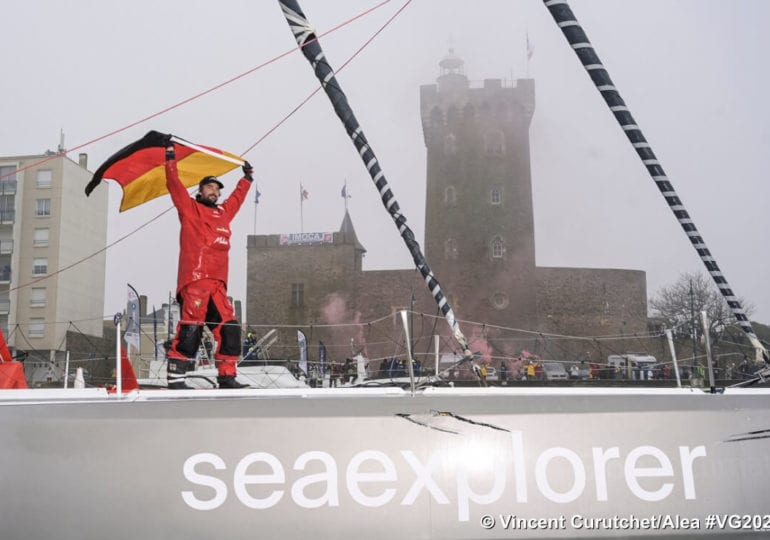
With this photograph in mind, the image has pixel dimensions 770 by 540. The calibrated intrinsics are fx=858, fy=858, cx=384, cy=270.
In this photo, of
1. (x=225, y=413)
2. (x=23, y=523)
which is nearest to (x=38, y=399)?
(x=23, y=523)

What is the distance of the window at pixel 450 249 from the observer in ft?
221

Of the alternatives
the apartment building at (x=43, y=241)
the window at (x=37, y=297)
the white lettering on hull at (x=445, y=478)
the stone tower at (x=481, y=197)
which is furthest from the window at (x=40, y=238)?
the white lettering on hull at (x=445, y=478)

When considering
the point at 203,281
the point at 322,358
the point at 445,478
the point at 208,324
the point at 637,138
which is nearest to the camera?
the point at 445,478

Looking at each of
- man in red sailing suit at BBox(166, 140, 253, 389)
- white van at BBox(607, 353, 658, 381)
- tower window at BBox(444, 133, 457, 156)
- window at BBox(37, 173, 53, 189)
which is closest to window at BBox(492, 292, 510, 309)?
tower window at BBox(444, 133, 457, 156)

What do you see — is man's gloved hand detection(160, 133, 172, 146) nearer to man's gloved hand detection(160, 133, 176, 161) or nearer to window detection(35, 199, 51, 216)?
man's gloved hand detection(160, 133, 176, 161)

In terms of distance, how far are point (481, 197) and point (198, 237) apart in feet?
206

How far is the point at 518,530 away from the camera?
4.11 metres

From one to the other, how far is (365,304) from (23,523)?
62959mm

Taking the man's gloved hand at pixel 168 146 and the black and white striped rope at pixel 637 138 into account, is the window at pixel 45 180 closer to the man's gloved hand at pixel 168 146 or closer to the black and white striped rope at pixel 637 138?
the man's gloved hand at pixel 168 146

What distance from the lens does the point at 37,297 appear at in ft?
190

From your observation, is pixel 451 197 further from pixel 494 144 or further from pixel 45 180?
pixel 45 180

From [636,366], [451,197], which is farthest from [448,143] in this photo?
[636,366]

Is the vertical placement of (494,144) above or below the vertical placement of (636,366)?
above

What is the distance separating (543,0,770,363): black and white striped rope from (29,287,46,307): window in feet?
186
